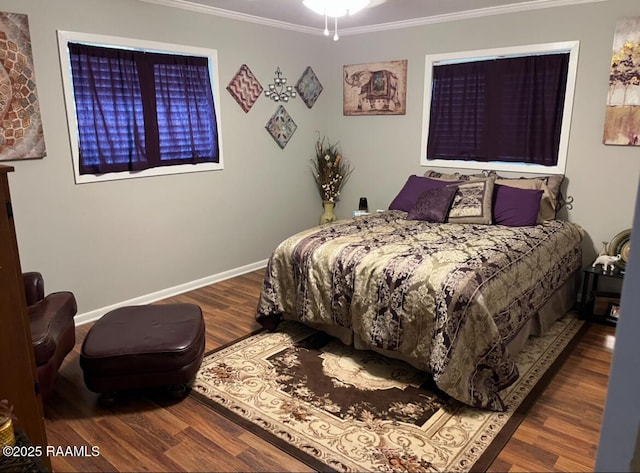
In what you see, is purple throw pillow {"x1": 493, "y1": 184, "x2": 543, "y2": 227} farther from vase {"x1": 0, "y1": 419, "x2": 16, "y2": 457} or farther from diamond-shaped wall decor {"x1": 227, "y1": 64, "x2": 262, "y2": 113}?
vase {"x1": 0, "y1": 419, "x2": 16, "y2": 457}

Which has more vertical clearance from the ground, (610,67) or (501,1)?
(501,1)

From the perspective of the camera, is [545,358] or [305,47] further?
[305,47]

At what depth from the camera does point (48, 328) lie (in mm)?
2408

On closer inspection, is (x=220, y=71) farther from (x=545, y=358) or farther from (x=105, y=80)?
(x=545, y=358)

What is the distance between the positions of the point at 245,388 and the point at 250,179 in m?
2.43

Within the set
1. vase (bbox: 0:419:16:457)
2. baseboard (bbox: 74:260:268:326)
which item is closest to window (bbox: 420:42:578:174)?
baseboard (bbox: 74:260:268:326)

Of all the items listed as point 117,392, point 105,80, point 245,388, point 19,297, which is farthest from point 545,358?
point 105,80

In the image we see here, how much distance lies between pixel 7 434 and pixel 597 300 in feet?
12.3

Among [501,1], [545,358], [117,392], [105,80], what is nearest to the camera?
[117,392]

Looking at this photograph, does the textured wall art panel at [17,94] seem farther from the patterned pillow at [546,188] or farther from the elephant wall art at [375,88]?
the patterned pillow at [546,188]

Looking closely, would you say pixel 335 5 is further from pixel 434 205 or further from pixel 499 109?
pixel 499 109

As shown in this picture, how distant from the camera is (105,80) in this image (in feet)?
11.3

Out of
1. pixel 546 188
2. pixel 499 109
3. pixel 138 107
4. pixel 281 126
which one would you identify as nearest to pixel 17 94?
pixel 138 107

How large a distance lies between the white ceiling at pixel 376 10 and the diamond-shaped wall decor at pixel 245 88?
480mm
